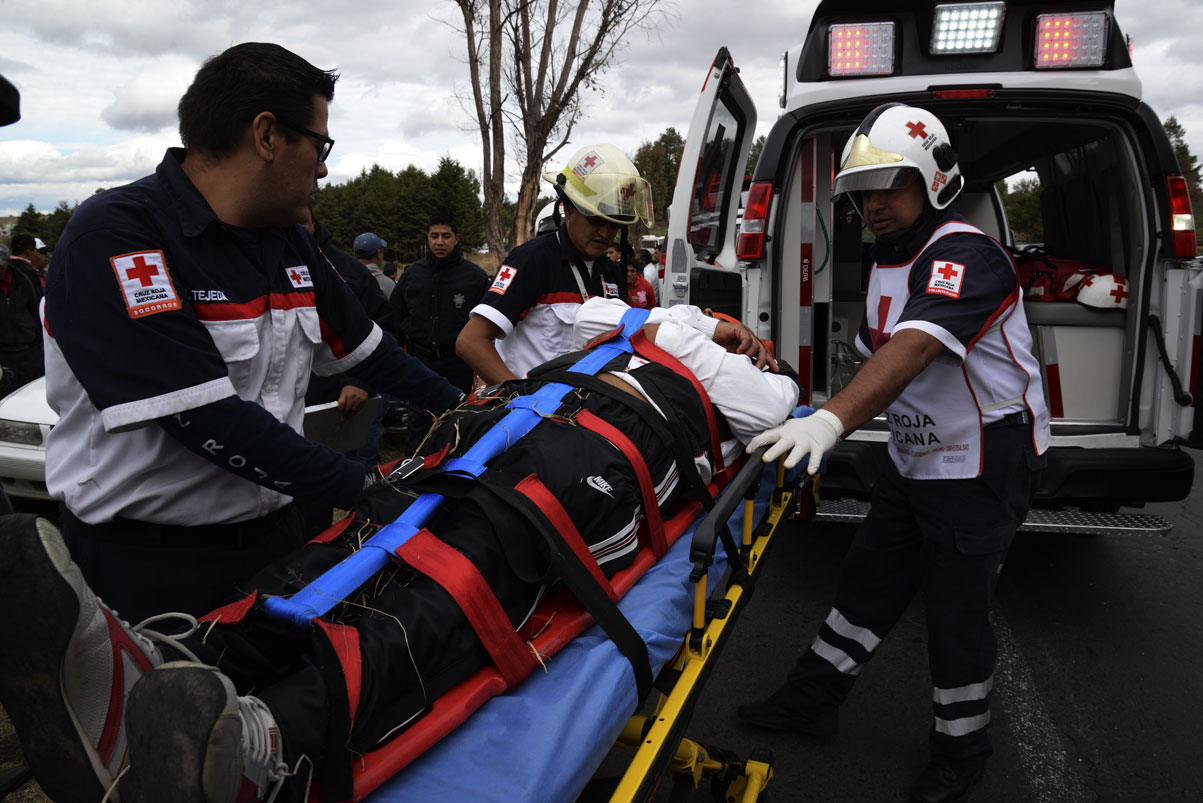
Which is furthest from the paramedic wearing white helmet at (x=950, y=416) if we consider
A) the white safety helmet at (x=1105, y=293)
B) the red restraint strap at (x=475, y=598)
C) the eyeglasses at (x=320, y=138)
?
the white safety helmet at (x=1105, y=293)

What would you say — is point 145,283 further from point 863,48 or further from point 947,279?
point 863,48

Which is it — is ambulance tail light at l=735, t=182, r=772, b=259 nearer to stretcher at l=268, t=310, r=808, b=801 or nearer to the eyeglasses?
stretcher at l=268, t=310, r=808, b=801

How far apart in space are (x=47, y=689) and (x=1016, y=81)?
145 inches

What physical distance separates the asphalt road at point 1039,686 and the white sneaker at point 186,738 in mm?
1740

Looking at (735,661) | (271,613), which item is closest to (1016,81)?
(735,661)

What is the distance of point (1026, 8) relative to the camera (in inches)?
127

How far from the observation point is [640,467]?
1.92 meters

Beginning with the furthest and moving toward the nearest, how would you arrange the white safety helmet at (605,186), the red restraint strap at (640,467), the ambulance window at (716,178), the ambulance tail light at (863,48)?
the ambulance window at (716,178) < the ambulance tail light at (863,48) < the white safety helmet at (605,186) < the red restraint strap at (640,467)

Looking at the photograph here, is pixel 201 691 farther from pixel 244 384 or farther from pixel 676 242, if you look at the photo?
pixel 676 242

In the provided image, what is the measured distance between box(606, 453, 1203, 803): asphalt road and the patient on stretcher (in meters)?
1.13

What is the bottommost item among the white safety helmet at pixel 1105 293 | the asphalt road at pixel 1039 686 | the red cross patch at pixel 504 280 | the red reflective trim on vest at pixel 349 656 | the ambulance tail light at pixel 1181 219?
the asphalt road at pixel 1039 686

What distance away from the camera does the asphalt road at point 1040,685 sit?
8.16 feet

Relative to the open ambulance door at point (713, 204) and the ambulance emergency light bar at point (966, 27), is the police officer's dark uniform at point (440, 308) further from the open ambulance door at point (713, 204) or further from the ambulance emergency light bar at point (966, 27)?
the ambulance emergency light bar at point (966, 27)

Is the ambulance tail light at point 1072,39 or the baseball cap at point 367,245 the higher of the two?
the ambulance tail light at point 1072,39
